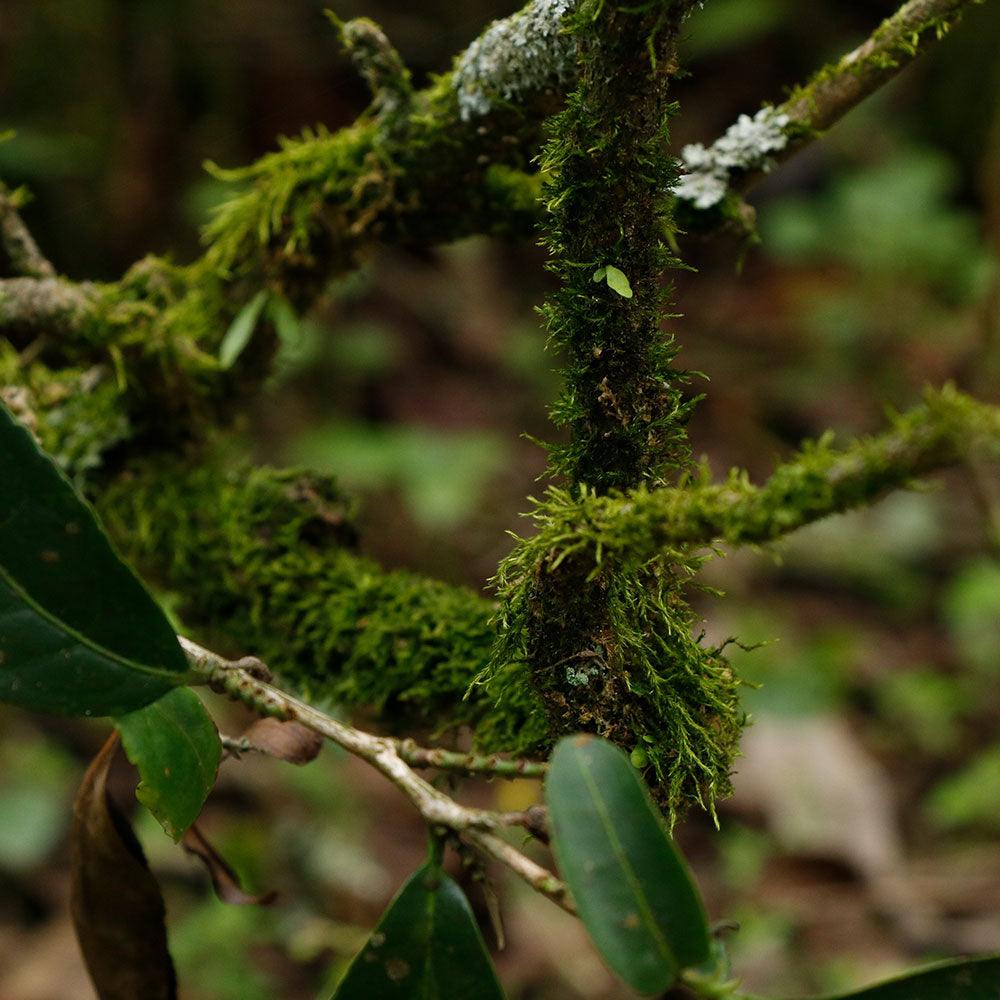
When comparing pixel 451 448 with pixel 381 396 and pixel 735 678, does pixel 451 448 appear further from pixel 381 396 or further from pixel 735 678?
pixel 735 678

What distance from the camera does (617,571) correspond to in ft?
2.31

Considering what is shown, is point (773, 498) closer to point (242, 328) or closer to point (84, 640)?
point (84, 640)

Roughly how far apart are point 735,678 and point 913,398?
133 inches

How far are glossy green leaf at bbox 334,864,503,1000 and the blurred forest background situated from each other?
1.22m

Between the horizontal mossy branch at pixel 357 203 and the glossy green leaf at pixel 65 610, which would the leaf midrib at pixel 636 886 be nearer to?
the glossy green leaf at pixel 65 610

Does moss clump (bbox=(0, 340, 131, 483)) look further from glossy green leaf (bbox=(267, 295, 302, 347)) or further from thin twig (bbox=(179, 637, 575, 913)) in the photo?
thin twig (bbox=(179, 637, 575, 913))

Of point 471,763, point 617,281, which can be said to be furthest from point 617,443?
point 471,763

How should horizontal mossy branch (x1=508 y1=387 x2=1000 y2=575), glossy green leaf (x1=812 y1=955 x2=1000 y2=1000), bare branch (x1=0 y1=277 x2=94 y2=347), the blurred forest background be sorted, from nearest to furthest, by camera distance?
horizontal mossy branch (x1=508 y1=387 x2=1000 y2=575) < glossy green leaf (x1=812 y1=955 x2=1000 y2=1000) < bare branch (x1=0 y1=277 x2=94 y2=347) < the blurred forest background

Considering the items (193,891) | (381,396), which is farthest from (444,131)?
(381,396)

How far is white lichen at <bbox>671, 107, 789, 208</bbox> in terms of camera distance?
3.15ft

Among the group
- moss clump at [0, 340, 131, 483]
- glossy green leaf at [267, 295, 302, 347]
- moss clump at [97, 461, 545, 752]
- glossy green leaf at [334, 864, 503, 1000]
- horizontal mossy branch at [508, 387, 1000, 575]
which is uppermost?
glossy green leaf at [267, 295, 302, 347]

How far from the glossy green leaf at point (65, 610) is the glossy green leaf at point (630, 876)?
1.04ft

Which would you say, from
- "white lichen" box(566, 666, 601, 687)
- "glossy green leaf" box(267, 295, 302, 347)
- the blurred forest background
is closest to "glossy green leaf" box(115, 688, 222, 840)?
"white lichen" box(566, 666, 601, 687)

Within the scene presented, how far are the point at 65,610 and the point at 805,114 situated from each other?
742 millimetres
